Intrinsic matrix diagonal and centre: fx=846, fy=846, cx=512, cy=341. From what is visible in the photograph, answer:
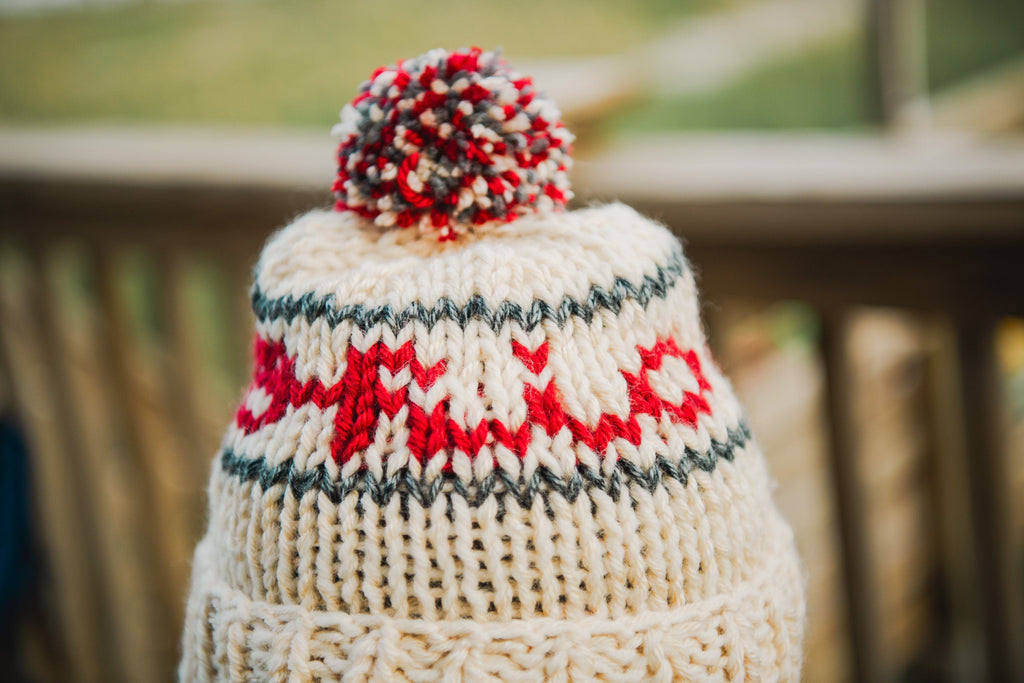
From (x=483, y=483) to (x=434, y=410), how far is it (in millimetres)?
44

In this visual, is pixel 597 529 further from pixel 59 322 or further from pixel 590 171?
pixel 59 322

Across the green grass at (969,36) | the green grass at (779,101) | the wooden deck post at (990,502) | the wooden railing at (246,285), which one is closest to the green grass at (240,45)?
the green grass at (779,101)

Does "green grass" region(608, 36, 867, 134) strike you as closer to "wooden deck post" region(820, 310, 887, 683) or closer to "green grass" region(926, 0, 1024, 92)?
"green grass" region(926, 0, 1024, 92)

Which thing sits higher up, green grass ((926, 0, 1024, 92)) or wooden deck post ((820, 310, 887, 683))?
green grass ((926, 0, 1024, 92))

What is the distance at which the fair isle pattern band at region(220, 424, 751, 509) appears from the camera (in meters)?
0.43

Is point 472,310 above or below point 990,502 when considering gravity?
above

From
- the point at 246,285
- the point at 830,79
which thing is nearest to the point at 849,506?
the point at 246,285

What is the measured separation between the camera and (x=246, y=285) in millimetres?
1190

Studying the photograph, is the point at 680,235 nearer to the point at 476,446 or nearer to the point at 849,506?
the point at 849,506

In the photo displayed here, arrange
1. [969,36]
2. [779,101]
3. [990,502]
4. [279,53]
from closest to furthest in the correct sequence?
1. [990,502]
2. [969,36]
3. [779,101]
4. [279,53]

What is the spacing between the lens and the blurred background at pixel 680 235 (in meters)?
0.89

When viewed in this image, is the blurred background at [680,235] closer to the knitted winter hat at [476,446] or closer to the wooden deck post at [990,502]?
the wooden deck post at [990,502]

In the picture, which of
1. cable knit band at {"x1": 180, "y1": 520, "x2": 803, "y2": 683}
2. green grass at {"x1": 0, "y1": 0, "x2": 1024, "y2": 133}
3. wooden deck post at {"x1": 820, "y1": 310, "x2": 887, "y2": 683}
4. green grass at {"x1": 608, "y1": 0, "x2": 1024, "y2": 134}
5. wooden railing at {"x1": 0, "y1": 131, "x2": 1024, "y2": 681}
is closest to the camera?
cable knit band at {"x1": 180, "y1": 520, "x2": 803, "y2": 683}

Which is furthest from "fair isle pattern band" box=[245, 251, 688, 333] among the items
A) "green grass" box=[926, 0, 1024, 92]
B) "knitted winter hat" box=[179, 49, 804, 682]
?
"green grass" box=[926, 0, 1024, 92]
